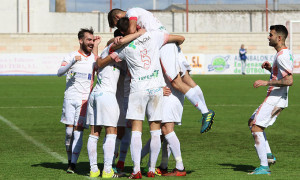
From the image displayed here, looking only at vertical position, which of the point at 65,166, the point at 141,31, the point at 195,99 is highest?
the point at 141,31

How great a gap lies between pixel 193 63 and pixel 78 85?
34815 millimetres

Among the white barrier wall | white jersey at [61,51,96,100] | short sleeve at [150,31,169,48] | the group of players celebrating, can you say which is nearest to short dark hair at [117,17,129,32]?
the group of players celebrating

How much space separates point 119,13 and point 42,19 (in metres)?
50.3

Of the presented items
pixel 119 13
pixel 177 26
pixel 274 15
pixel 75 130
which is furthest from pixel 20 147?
pixel 274 15

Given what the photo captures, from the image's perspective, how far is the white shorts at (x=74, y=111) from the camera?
8.64 meters

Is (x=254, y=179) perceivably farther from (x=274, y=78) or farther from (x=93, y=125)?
(x=93, y=125)

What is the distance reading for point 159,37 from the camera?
25.1 feet

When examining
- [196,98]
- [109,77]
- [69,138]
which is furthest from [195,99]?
[69,138]

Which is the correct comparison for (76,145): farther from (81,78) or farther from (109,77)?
(109,77)

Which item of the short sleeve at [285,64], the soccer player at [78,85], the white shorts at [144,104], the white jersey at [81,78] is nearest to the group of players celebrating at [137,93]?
the white shorts at [144,104]

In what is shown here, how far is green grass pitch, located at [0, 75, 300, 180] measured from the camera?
27.7ft

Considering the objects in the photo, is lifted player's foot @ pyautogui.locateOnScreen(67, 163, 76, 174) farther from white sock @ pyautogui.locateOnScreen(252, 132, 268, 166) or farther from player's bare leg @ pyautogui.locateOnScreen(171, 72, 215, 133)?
white sock @ pyautogui.locateOnScreen(252, 132, 268, 166)

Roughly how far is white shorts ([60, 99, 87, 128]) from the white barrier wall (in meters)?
33.4

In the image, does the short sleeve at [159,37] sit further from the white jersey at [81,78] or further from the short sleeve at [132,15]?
the white jersey at [81,78]
